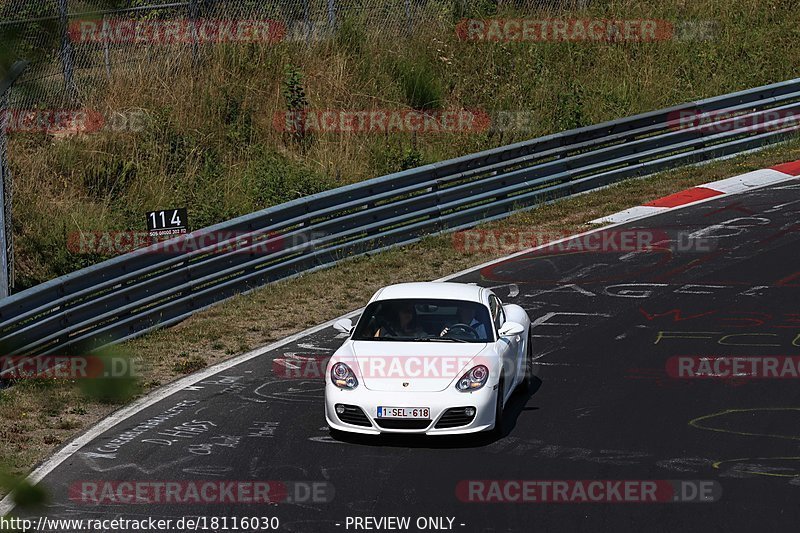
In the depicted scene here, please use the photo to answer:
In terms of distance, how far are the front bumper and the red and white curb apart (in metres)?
9.46

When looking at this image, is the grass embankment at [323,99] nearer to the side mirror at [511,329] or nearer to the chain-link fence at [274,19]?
the chain-link fence at [274,19]

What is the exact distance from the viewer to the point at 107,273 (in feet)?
44.4

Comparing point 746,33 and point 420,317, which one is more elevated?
point 746,33

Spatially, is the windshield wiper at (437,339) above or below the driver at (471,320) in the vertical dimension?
below

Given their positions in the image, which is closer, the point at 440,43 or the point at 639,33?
the point at 440,43

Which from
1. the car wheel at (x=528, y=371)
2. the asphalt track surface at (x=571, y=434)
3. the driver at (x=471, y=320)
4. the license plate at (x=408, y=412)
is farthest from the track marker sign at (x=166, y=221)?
the license plate at (x=408, y=412)

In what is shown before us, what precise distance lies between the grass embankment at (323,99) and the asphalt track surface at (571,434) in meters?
5.97

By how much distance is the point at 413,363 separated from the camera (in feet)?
31.7

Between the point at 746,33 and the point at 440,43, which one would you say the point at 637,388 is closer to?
the point at 440,43

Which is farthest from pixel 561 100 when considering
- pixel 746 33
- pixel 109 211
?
pixel 109 211

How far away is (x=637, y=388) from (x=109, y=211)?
1058 centimetres

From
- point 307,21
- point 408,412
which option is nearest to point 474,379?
point 408,412

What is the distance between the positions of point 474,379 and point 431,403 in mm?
493

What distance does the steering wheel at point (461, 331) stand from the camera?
10.3 metres
